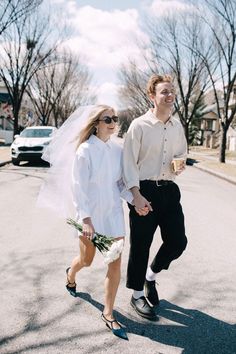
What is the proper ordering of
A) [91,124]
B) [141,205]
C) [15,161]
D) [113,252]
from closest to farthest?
[113,252] → [141,205] → [91,124] → [15,161]

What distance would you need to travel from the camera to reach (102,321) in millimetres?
3217

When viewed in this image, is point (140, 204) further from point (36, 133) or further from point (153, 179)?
point (36, 133)

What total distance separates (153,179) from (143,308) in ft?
3.44

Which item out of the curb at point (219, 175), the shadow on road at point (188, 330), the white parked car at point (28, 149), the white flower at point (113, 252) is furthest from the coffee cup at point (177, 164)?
the white parked car at point (28, 149)

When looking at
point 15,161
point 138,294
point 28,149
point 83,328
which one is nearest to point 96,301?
point 138,294

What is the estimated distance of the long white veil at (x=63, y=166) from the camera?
132 inches

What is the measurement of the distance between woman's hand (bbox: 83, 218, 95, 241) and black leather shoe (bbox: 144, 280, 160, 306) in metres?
0.92

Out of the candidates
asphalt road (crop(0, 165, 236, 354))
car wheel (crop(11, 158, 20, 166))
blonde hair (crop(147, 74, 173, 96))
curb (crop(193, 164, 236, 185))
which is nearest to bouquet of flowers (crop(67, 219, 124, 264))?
asphalt road (crop(0, 165, 236, 354))

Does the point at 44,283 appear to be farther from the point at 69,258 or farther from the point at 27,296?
the point at 69,258

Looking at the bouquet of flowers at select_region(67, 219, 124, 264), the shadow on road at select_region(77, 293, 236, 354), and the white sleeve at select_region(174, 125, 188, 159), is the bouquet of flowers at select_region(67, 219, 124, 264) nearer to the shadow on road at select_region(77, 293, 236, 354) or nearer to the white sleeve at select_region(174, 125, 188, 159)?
the shadow on road at select_region(77, 293, 236, 354)

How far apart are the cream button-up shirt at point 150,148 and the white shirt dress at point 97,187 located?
0.45ft

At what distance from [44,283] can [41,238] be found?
1801 mm

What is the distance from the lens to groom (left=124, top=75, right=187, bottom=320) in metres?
3.15

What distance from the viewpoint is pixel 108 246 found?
2.95 metres
